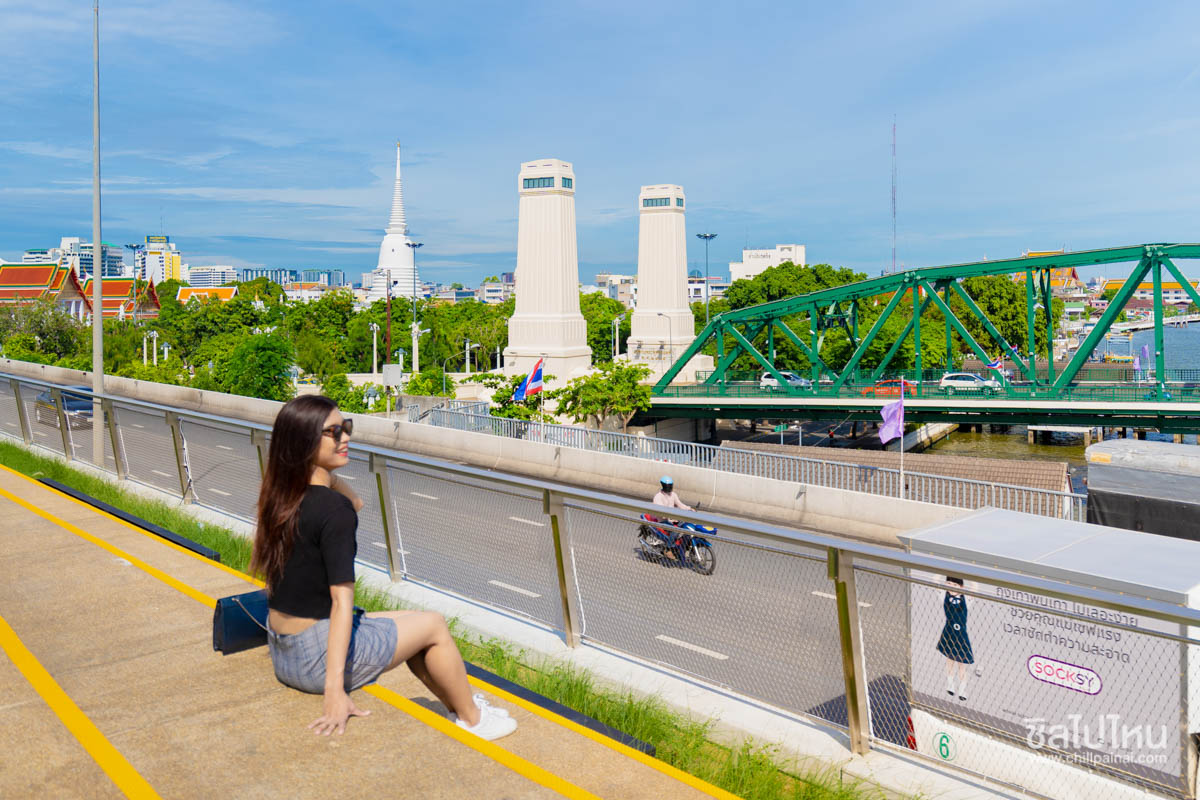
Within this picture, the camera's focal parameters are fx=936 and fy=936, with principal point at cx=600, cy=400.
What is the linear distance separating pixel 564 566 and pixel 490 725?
2199 millimetres

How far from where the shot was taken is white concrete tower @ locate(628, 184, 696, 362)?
70.8 metres

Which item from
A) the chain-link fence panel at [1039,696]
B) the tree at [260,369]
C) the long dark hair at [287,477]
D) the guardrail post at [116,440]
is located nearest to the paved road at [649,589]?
the chain-link fence panel at [1039,696]

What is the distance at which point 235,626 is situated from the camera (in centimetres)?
524

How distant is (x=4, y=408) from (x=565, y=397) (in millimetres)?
31771

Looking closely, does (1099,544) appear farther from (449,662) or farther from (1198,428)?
(1198,428)

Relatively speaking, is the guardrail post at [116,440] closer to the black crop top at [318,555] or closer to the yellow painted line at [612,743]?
the yellow painted line at [612,743]

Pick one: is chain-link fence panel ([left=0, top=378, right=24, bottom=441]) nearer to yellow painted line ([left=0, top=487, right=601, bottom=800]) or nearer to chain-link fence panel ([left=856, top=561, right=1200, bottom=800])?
yellow painted line ([left=0, top=487, right=601, bottom=800])

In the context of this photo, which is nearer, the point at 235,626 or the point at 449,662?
the point at 449,662

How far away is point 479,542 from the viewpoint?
24.2 ft

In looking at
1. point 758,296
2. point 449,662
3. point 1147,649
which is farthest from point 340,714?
point 758,296

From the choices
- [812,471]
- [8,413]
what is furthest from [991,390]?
[8,413]

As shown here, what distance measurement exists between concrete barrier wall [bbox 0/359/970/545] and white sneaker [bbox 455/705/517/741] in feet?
36.6

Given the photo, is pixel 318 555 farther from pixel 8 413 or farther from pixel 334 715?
pixel 8 413

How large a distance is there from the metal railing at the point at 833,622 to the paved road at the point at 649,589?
2 cm
